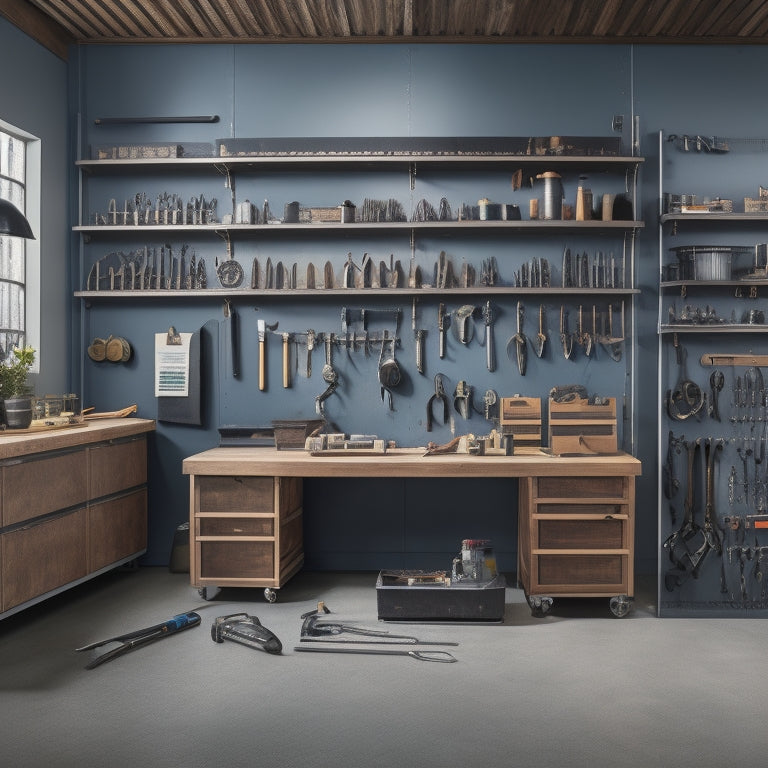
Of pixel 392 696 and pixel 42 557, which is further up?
pixel 42 557

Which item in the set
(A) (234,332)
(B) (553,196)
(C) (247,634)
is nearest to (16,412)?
(A) (234,332)

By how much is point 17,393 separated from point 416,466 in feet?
7.51

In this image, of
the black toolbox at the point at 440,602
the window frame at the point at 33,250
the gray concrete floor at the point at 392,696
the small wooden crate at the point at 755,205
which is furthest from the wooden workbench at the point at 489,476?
the small wooden crate at the point at 755,205

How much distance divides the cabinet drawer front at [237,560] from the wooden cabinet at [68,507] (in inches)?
27.7

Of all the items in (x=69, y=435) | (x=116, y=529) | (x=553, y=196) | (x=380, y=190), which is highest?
(x=380, y=190)

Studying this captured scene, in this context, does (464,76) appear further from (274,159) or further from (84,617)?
(84,617)

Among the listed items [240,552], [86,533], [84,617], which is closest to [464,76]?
[240,552]

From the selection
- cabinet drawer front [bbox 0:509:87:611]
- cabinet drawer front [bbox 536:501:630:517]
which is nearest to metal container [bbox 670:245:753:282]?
cabinet drawer front [bbox 536:501:630:517]

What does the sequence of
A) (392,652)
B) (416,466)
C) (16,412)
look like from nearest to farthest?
1. (392,652)
2. (16,412)
3. (416,466)

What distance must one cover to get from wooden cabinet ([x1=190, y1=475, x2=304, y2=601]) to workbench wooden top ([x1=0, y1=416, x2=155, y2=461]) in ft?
2.15

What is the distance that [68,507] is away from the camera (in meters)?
4.43

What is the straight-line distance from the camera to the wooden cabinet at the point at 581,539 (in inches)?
174

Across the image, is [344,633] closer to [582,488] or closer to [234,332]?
[582,488]

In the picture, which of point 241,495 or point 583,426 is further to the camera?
point 583,426
